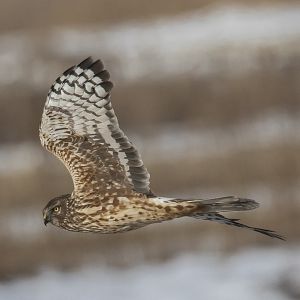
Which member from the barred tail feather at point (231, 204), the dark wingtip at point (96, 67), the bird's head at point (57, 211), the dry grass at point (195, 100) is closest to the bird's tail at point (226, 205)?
the barred tail feather at point (231, 204)

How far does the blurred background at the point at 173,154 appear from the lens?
1845cm

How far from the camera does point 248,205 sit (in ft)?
29.9

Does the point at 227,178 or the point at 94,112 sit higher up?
the point at 94,112

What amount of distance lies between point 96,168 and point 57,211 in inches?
15.2

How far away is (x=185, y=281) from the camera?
60.9 feet

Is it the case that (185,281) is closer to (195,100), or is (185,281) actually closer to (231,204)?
(195,100)

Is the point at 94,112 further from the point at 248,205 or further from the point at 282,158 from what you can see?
the point at 282,158

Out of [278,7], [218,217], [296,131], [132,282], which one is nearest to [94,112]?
[218,217]

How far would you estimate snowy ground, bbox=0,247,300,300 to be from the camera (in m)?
18.0

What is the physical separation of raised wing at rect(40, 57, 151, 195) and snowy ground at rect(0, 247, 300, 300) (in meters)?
7.86

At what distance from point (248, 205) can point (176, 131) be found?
36.6 ft

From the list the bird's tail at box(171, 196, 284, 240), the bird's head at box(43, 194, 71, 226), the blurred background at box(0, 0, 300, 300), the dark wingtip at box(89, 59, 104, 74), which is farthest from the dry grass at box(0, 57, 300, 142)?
the bird's tail at box(171, 196, 284, 240)

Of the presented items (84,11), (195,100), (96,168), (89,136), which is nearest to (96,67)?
(89,136)

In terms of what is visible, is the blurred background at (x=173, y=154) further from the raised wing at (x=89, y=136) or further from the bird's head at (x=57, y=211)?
the bird's head at (x=57, y=211)
